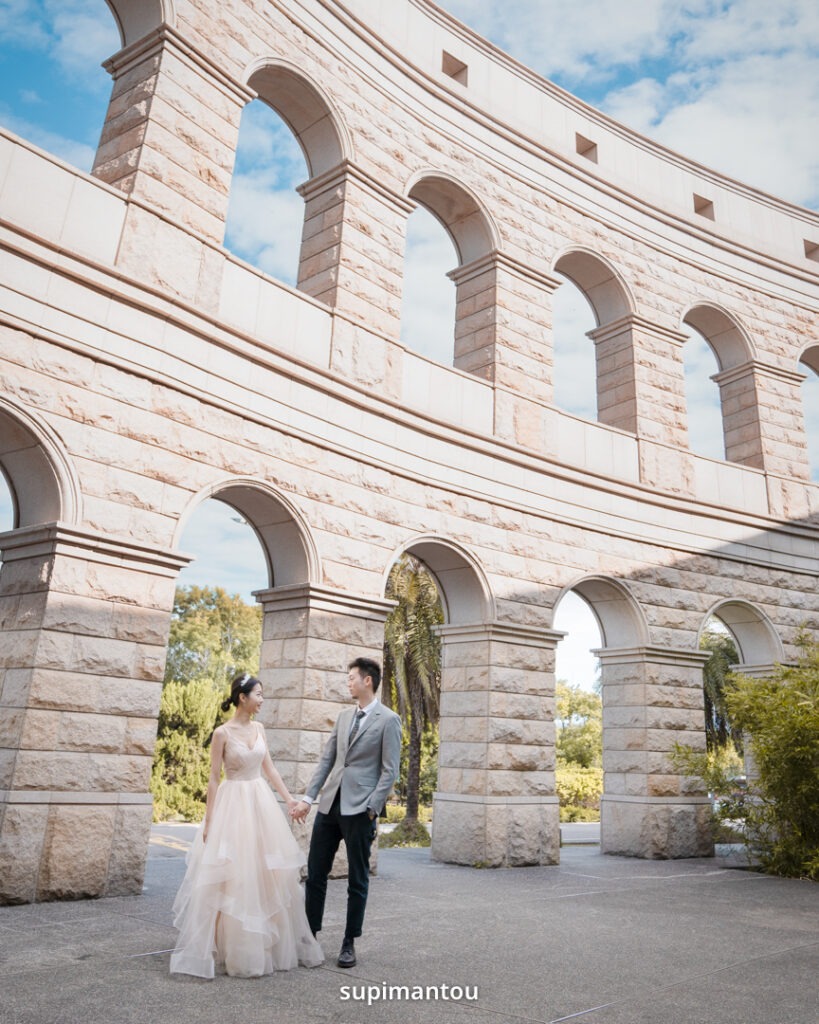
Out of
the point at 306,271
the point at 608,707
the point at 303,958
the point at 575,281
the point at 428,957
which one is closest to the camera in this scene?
the point at 303,958

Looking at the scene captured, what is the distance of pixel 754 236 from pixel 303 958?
1623cm

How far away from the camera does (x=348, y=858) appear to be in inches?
199

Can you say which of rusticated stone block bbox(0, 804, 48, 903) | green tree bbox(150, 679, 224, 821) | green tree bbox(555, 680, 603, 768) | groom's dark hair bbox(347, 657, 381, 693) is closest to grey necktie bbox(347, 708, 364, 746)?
groom's dark hair bbox(347, 657, 381, 693)

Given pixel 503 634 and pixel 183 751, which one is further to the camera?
pixel 183 751

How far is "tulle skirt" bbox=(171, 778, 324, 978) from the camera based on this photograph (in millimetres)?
4629

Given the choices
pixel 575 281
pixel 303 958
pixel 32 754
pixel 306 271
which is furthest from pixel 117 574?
pixel 575 281

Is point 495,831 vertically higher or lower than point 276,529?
lower

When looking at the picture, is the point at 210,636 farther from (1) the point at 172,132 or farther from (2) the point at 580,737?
(1) the point at 172,132

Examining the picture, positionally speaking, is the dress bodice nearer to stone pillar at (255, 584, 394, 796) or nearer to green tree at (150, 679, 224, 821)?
stone pillar at (255, 584, 394, 796)

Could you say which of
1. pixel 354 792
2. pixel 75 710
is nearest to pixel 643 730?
pixel 354 792

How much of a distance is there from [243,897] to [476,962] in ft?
Answer: 5.33

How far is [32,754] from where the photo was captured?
21.9 feet

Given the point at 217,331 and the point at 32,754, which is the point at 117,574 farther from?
the point at 217,331

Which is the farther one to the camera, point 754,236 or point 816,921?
point 754,236
